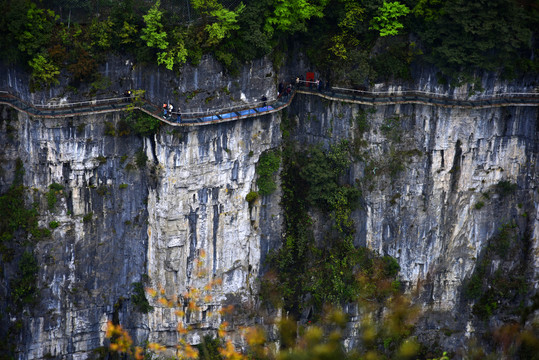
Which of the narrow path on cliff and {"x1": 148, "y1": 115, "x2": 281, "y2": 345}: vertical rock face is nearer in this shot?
the narrow path on cliff

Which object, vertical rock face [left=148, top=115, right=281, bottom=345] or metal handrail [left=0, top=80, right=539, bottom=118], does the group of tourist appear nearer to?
metal handrail [left=0, top=80, right=539, bottom=118]

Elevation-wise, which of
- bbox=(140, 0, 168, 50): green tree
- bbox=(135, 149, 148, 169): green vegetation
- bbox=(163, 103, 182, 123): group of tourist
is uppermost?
bbox=(140, 0, 168, 50): green tree

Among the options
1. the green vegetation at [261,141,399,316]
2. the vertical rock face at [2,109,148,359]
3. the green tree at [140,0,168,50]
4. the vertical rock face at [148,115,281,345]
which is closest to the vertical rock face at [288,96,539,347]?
the green vegetation at [261,141,399,316]

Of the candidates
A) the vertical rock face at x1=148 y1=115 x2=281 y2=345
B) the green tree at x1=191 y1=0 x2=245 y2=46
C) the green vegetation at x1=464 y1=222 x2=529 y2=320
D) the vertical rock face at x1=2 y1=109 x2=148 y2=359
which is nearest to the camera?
the green tree at x1=191 y1=0 x2=245 y2=46

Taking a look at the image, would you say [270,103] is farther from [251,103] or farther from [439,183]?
[439,183]

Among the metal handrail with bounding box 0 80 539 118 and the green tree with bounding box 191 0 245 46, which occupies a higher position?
the green tree with bounding box 191 0 245 46

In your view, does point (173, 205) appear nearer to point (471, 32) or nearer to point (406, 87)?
point (406, 87)

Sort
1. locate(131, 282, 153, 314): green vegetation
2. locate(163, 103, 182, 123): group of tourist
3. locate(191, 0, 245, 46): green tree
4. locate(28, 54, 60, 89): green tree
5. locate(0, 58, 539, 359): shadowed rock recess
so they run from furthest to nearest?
locate(131, 282, 153, 314): green vegetation < locate(0, 58, 539, 359): shadowed rock recess < locate(163, 103, 182, 123): group of tourist < locate(191, 0, 245, 46): green tree < locate(28, 54, 60, 89): green tree
